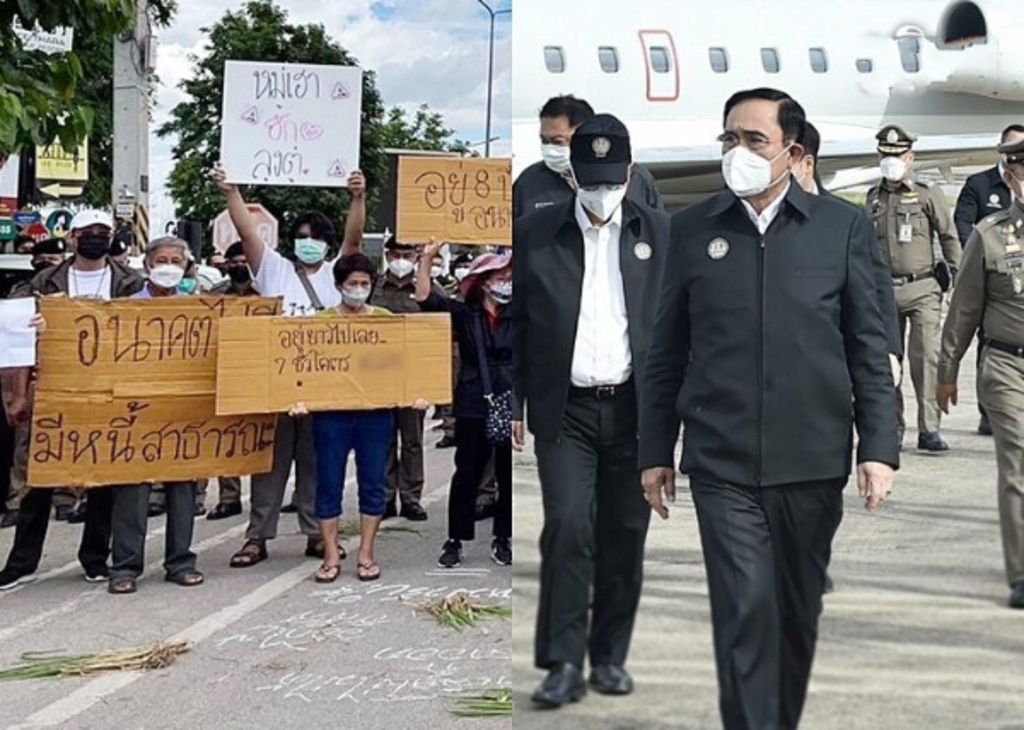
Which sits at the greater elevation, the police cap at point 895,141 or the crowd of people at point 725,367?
the police cap at point 895,141

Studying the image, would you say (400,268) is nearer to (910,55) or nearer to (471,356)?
(471,356)

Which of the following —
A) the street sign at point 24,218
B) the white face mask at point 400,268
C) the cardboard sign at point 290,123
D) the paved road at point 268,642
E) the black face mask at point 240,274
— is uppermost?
A: the cardboard sign at point 290,123

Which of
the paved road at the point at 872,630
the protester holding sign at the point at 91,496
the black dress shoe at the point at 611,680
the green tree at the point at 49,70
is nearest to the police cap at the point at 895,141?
the paved road at the point at 872,630

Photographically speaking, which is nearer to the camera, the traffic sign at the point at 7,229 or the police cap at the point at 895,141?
the police cap at the point at 895,141

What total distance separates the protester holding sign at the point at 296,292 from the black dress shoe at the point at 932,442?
4895 mm

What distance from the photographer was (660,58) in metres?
1.86

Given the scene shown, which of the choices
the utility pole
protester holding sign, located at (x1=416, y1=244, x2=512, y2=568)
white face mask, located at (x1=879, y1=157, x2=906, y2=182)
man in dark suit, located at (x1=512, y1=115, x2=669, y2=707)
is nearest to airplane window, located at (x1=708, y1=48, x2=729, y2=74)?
man in dark suit, located at (x1=512, y1=115, x2=669, y2=707)

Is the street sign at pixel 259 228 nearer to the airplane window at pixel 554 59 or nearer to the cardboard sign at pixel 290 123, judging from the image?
the cardboard sign at pixel 290 123

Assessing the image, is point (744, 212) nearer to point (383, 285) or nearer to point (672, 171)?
point (672, 171)

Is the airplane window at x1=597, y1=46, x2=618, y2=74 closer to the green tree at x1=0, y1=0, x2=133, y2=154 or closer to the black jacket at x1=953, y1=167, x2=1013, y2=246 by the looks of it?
the black jacket at x1=953, y1=167, x2=1013, y2=246

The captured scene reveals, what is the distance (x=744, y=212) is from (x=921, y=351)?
445mm

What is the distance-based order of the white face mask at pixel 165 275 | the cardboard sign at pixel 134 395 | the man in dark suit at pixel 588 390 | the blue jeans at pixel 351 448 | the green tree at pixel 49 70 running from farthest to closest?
the white face mask at pixel 165 275 → the blue jeans at pixel 351 448 → the cardboard sign at pixel 134 395 → the green tree at pixel 49 70 → the man in dark suit at pixel 588 390

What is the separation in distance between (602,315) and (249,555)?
539 cm

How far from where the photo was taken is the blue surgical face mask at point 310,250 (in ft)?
23.0
